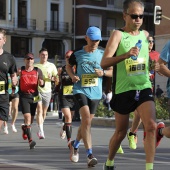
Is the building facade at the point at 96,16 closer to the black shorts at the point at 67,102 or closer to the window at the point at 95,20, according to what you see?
the window at the point at 95,20

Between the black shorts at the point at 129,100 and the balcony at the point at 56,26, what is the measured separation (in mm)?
54196

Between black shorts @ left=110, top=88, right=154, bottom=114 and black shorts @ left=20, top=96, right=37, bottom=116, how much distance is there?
531 cm

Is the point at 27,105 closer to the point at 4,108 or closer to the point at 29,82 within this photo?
the point at 29,82

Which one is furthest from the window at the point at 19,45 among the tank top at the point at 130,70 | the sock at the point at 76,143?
the tank top at the point at 130,70

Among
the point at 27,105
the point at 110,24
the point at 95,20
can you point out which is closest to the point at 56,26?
the point at 95,20

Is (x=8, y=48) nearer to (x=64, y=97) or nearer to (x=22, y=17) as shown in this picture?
(x=22, y=17)

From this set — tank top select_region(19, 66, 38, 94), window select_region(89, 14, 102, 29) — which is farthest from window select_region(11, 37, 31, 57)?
tank top select_region(19, 66, 38, 94)

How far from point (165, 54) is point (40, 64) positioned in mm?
6675

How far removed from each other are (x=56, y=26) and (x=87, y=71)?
175 ft

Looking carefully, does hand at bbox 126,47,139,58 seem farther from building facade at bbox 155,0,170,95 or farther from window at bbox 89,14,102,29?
window at bbox 89,14,102,29

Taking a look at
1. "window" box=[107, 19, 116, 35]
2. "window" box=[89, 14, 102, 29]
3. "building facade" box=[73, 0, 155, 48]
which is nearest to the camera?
"building facade" box=[73, 0, 155, 48]

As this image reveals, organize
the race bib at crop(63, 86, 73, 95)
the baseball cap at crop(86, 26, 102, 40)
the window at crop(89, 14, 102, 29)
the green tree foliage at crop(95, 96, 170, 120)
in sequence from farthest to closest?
1. the window at crop(89, 14, 102, 29)
2. the green tree foliage at crop(95, 96, 170, 120)
3. the race bib at crop(63, 86, 73, 95)
4. the baseball cap at crop(86, 26, 102, 40)

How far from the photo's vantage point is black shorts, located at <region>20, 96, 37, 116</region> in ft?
41.1

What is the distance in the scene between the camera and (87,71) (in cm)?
949
